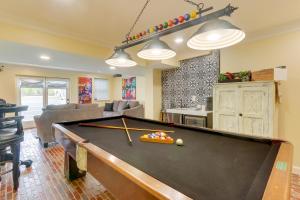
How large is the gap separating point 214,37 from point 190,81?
3.11 metres

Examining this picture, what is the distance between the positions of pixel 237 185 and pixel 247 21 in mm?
2647

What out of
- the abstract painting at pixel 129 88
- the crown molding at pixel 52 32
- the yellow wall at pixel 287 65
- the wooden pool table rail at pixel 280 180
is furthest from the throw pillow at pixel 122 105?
the wooden pool table rail at pixel 280 180

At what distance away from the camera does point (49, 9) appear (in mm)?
2160

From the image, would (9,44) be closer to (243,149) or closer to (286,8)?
(243,149)

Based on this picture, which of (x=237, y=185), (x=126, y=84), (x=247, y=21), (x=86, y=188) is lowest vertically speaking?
(x=86, y=188)

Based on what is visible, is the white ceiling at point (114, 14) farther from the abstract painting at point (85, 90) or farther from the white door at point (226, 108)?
the abstract painting at point (85, 90)

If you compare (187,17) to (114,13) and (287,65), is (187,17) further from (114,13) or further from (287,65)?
(287,65)

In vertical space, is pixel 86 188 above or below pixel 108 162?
below

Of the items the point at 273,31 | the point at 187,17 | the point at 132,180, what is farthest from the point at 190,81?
the point at 132,180

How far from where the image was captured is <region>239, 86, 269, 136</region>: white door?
2.54m

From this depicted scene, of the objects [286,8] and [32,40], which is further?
[32,40]

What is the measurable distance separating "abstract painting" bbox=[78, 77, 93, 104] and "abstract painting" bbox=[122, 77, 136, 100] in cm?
160

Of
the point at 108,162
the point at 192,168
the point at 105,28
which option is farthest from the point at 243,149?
the point at 105,28

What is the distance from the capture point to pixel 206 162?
1075 mm
